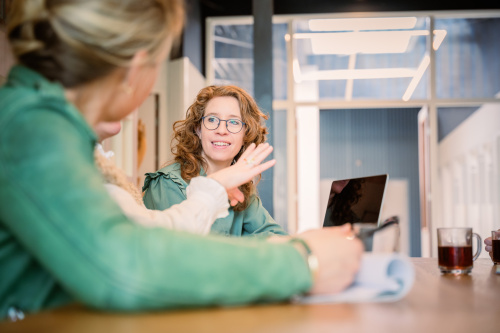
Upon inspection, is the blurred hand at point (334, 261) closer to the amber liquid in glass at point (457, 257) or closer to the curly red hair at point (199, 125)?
the amber liquid in glass at point (457, 257)

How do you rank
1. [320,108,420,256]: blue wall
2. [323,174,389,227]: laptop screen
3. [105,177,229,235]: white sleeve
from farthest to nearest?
[320,108,420,256]: blue wall
[323,174,389,227]: laptop screen
[105,177,229,235]: white sleeve

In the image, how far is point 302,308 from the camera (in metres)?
0.70

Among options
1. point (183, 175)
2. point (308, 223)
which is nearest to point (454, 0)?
point (308, 223)

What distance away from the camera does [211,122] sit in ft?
7.47

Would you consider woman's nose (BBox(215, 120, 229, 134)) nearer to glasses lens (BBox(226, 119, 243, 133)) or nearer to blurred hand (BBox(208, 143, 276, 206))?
glasses lens (BBox(226, 119, 243, 133))

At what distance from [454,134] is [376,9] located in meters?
→ 1.80

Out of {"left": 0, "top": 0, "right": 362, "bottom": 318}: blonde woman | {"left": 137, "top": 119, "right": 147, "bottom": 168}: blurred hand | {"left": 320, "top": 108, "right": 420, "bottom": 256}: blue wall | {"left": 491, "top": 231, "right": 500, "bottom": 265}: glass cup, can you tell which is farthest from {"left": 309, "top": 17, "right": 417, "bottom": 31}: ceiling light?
{"left": 0, "top": 0, "right": 362, "bottom": 318}: blonde woman

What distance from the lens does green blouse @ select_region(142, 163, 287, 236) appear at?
207 centimetres

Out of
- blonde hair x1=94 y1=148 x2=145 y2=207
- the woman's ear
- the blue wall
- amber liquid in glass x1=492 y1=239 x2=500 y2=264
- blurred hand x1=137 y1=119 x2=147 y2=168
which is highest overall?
the blue wall

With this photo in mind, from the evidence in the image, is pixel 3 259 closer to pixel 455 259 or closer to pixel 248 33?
pixel 455 259

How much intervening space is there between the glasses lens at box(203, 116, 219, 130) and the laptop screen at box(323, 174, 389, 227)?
740mm

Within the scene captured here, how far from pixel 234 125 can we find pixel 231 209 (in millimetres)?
397

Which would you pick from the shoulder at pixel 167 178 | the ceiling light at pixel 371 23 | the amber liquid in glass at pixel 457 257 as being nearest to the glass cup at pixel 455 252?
the amber liquid in glass at pixel 457 257

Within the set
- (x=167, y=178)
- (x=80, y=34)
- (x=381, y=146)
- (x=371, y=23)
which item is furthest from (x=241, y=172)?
(x=381, y=146)
